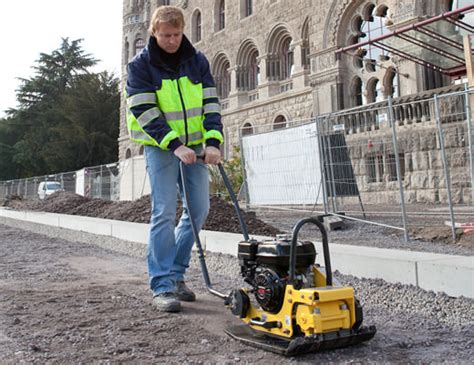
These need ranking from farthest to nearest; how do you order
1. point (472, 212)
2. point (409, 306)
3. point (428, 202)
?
1. point (428, 202)
2. point (472, 212)
3. point (409, 306)

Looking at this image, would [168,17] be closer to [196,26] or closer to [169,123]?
[169,123]

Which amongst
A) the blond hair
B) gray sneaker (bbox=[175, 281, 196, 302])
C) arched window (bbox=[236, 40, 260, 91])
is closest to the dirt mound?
gray sneaker (bbox=[175, 281, 196, 302])

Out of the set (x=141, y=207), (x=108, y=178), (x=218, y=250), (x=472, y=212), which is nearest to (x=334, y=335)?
(x=218, y=250)

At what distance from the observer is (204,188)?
149 inches

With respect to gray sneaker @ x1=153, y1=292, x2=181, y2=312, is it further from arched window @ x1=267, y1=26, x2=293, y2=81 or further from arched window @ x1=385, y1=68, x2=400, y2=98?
arched window @ x1=267, y1=26, x2=293, y2=81

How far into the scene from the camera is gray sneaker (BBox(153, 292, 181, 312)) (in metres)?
3.31

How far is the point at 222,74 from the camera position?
26.7 metres

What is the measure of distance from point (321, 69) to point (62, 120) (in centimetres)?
3794

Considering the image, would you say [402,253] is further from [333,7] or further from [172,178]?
[333,7]

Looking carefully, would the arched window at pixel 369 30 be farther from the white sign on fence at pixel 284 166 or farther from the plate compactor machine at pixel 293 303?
the plate compactor machine at pixel 293 303

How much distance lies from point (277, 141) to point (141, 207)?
Result: 3378mm

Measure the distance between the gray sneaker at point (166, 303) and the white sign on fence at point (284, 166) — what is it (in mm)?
5548

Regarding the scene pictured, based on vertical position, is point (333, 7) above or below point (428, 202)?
above

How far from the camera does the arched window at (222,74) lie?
2644 cm
